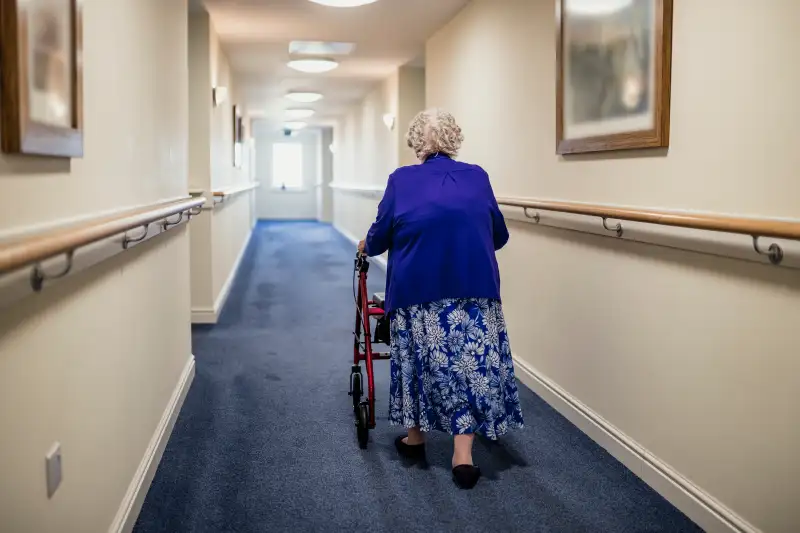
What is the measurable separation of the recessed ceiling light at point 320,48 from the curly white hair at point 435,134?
4.57m

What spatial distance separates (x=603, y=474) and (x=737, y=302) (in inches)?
41.3

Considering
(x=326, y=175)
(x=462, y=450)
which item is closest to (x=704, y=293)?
(x=462, y=450)

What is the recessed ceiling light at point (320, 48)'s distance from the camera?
24.8ft

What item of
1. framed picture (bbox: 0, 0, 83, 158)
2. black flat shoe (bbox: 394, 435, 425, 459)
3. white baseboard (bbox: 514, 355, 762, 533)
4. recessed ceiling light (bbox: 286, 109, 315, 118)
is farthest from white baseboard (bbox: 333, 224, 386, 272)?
framed picture (bbox: 0, 0, 83, 158)

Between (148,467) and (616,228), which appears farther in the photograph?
(616,228)

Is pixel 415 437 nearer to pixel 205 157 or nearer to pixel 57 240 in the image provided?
pixel 57 240

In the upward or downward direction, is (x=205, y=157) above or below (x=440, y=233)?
above

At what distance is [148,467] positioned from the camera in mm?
3023

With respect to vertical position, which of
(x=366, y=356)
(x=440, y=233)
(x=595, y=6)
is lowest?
(x=366, y=356)

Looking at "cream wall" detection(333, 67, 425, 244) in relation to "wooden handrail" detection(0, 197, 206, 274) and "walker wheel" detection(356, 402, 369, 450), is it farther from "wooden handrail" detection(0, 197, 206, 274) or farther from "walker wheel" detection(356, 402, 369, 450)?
"wooden handrail" detection(0, 197, 206, 274)

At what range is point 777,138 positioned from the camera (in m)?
2.25

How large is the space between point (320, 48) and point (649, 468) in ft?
19.3

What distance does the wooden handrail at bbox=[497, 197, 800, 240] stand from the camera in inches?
81.7

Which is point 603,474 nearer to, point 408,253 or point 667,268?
point 667,268
